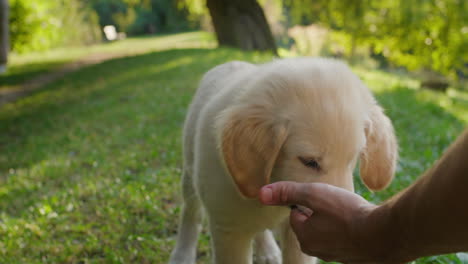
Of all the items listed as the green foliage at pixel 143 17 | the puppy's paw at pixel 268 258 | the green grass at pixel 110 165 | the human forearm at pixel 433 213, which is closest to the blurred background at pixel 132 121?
the green grass at pixel 110 165

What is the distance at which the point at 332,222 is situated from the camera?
1622mm

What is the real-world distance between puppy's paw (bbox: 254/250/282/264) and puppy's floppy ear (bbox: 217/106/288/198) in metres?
1.36

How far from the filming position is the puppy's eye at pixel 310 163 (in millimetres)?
1979

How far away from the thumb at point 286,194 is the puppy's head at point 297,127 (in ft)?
0.75

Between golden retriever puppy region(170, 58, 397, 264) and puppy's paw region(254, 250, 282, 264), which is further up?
golden retriever puppy region(170, 58, 397, 264)

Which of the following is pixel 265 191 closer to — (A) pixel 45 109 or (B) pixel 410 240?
(B) pixel 410 240

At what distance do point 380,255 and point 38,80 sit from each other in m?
18.8

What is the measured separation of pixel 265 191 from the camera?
1.76 m

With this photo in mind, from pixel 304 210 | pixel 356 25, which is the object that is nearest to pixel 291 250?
pixel 304 210

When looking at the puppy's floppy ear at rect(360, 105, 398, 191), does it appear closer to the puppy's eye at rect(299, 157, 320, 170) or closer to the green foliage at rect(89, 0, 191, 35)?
the puppy's eye at rect(299, 157, 320, 170)

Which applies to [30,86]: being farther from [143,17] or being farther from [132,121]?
[143,17]

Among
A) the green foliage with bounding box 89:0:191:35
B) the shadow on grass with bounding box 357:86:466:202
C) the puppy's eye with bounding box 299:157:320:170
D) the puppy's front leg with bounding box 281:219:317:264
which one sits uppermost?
the puppy's eye with bounding box 299:157:320:170

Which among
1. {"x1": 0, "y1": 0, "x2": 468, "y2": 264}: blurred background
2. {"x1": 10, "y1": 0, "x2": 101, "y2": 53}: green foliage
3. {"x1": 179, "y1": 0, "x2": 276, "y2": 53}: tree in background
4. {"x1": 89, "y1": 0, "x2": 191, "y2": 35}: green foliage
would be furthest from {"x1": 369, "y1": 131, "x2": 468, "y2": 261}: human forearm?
{"x1": 89, "y1": 0, "x2": 191, "y2": 35}: green foliage

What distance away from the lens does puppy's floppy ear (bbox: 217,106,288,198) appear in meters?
2.06
